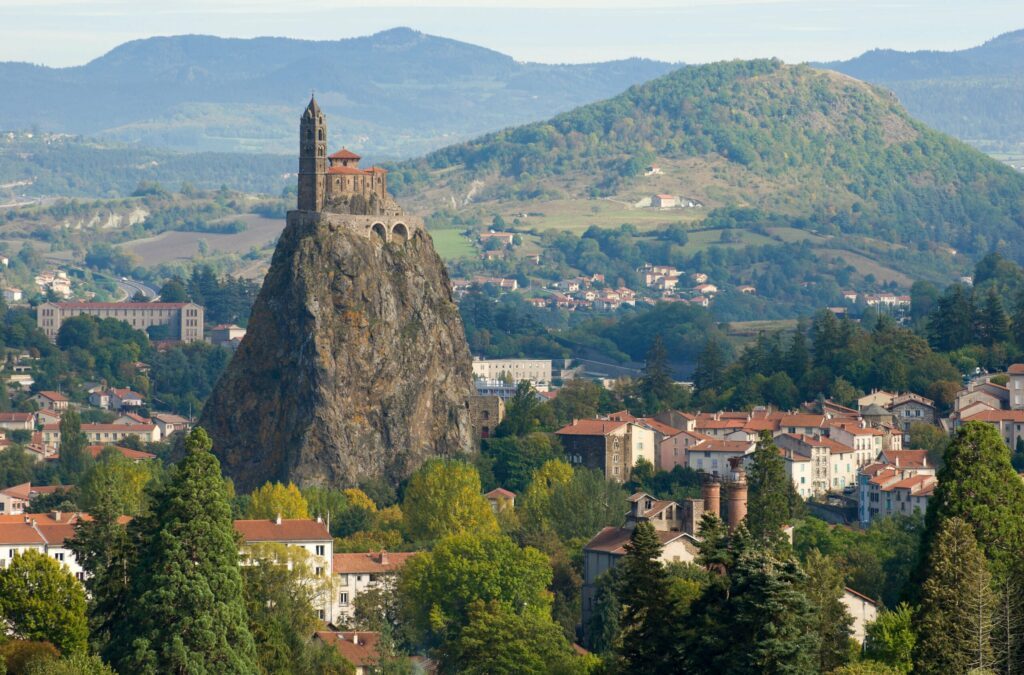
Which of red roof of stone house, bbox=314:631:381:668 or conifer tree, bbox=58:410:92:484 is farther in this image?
conifer tree, bbox=58:410:92:484

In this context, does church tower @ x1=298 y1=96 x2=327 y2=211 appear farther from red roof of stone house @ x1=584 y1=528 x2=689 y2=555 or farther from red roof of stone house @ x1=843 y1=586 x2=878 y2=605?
red roof of stone house @ x1=843 y1=586 x2=878 y2=605

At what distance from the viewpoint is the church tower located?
126 metres

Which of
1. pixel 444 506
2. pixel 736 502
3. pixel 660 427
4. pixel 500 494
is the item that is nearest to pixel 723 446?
pixel 660 427

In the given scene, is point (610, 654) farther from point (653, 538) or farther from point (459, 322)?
point (459, 322)

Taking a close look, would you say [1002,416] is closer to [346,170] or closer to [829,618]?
[346,170]

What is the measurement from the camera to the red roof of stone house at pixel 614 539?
83125mm

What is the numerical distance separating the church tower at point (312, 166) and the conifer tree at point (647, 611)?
224ft

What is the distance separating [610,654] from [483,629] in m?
6.15

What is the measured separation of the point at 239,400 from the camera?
401 ft

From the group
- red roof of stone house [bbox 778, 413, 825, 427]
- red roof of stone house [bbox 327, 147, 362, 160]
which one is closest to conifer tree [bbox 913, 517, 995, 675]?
red roof of stone house [bbox 778, 413, 825, 427]

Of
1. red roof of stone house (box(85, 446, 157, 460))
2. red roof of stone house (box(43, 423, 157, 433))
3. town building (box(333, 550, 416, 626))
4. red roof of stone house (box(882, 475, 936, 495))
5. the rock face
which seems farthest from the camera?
red roof of stone house (box(43, 423, 157, 433))

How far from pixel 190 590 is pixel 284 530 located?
31085 millimetres

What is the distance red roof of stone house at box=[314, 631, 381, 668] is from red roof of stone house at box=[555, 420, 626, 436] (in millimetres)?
38178

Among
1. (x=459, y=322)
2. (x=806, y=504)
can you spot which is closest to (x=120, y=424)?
(x=459, y=322)
